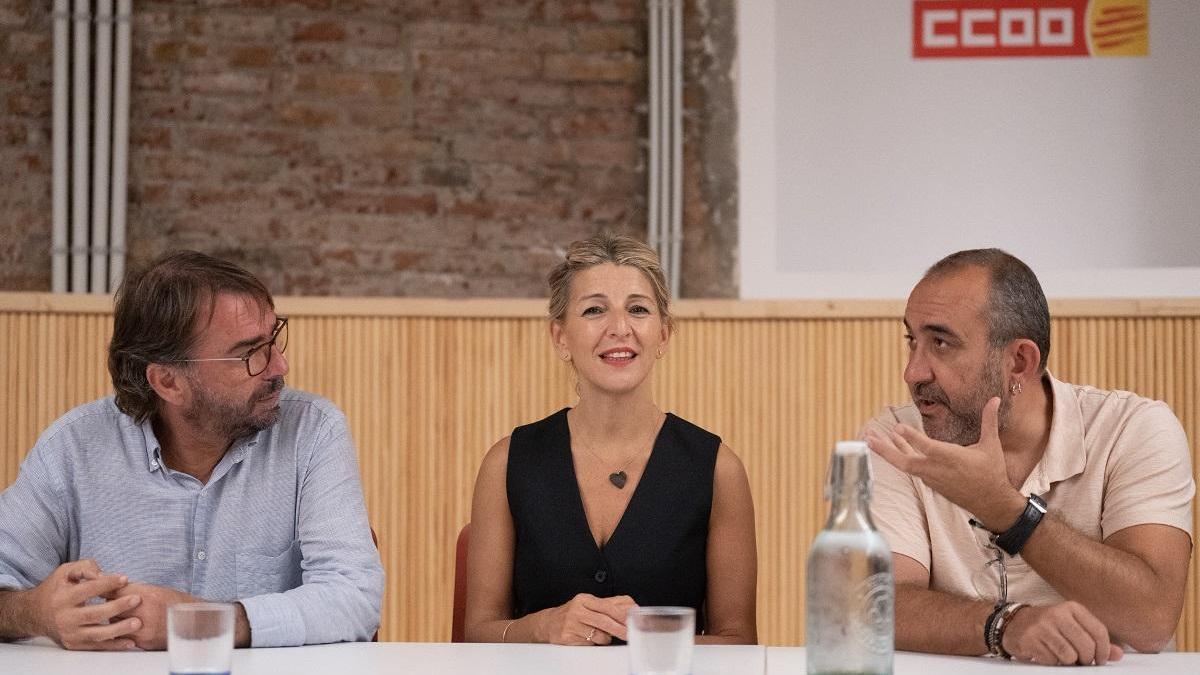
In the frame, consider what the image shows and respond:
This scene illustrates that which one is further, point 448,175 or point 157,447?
point 448,175

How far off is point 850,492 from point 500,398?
6.78 ft

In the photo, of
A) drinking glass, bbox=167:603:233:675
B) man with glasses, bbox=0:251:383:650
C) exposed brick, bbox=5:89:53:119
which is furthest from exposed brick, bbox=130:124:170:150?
drinking glass, bbox=167:603:233:675

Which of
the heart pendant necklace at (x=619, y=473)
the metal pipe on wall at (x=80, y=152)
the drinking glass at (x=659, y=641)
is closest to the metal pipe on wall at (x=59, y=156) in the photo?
the metal pipe on wall at (x=80, y=152)

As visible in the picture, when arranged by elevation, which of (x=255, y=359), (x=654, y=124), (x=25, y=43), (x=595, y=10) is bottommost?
(x=255, y=359)

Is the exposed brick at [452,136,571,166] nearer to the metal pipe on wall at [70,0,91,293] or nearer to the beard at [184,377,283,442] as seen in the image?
the metal pipe on wall at [70,0,91,293]

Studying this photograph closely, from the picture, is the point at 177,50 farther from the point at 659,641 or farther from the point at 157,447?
the point at 659,641

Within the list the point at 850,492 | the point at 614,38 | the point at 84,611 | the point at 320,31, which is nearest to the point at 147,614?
the point at 84,611

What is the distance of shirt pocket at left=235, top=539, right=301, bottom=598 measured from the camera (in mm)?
2217

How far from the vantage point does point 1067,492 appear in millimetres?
2137

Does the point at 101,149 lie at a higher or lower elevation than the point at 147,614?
higher

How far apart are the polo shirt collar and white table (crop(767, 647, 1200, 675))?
36 cm

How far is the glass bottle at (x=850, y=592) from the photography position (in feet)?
4.63

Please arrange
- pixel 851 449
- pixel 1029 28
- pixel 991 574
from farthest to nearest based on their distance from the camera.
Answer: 1. pixel 1029 28
2. pixel 991 574
3. pixel 851 449

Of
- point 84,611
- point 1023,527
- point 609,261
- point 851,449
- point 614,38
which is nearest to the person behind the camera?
point 851,449
